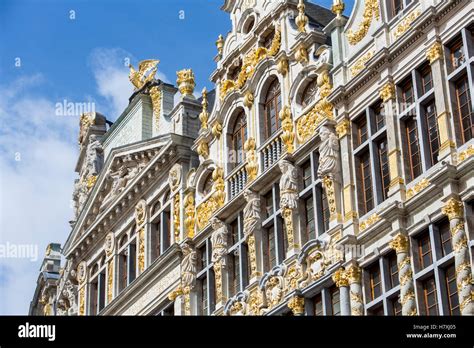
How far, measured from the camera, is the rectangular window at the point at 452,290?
26.3 metres

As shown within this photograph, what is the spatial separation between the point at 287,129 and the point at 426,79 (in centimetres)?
490

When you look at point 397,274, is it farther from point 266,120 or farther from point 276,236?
point 266,120

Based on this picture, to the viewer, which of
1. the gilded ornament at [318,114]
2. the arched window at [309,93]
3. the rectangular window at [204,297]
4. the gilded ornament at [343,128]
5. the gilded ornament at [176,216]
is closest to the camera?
the gilded ornament at [343,128]

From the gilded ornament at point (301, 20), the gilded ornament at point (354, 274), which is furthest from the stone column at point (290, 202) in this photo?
the gilded ornament at point (301, 20)

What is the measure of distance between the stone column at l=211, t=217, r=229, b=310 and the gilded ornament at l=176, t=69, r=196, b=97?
609 centimetres

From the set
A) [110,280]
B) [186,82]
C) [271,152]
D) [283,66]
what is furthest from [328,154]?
[110,280]

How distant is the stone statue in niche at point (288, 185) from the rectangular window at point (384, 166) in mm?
2820

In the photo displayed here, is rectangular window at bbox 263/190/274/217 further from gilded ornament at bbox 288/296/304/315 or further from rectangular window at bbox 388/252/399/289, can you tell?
rectangular window at bbox 388/252/399/289

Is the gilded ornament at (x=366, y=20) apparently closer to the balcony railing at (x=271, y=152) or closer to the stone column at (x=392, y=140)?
the stone column at (x=392, y=140)

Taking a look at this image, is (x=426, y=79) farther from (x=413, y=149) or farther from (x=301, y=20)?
(x=301, y=20)

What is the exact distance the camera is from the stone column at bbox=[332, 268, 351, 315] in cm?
2914

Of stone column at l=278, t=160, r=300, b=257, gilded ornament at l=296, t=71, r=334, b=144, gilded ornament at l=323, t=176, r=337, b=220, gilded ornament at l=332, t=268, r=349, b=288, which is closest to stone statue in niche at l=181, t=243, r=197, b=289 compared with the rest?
stone column at l=278, t=160, r=300, b=257

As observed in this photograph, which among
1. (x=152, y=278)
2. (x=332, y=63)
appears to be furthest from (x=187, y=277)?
(x=332, y=63)

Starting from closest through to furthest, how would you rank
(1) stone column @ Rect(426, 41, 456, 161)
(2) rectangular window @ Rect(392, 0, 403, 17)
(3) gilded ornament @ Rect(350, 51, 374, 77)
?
1. (1) stone column @ Rect(426, 41, 456, 161)
2. (2) rectangular window @ Rect(392, 0, 403, 17)
3. (3) gilded ornament @ Rect(350, 51, 374, 77)
